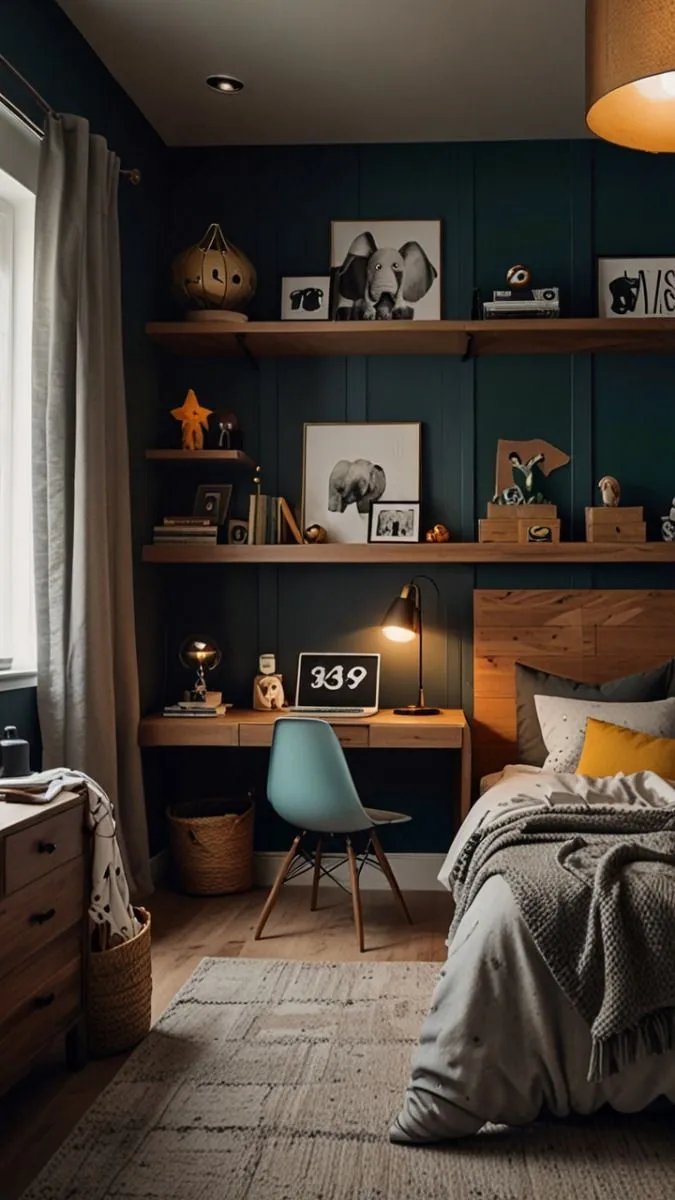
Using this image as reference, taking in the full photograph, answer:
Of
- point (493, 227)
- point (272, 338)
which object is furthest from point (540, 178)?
Result: point (272, 338)

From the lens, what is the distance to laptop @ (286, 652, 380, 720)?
4.76 meters

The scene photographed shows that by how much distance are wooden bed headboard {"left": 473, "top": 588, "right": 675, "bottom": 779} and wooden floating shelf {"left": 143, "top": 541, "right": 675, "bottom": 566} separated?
0.71ft

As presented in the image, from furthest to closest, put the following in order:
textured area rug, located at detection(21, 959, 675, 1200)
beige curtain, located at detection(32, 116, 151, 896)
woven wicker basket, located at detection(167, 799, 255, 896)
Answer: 1. woven wicker basket, located at detection(167, 799, 255, 896)
2. beige curtain, located at detection(32, 116, 151, 896)
3. textured area rug, located at detection(21, 959, 675, 1200)

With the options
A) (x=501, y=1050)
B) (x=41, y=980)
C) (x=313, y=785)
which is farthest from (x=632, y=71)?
(x=313, y=785)

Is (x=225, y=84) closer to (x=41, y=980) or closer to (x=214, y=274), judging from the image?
(x=214, y=274)

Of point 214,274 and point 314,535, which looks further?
point 314,535

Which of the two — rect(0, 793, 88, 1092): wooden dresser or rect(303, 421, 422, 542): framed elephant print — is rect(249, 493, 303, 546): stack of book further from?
rect(0, 793, 88, 1092): wooden dresser

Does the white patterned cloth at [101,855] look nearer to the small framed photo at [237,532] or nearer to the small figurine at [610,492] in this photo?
the small framed photo at [237,532]

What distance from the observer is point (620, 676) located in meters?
4.70

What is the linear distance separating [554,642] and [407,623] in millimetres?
664

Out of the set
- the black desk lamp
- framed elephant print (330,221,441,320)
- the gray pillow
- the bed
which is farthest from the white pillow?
framed elephant print (330,221,441,320)

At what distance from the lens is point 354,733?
4.31m

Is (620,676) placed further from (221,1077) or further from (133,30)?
(133,30)

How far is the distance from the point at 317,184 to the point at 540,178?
91 cm
